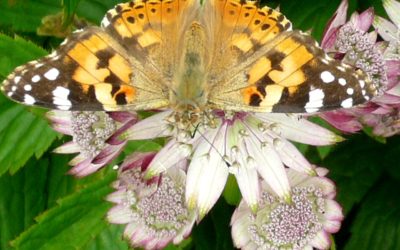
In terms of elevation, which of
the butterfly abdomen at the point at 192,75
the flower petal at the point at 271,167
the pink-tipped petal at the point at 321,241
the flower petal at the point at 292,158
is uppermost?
the butterfly abdomen at the point at 192,75

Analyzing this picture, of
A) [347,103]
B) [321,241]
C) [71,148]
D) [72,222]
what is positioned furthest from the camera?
[72,222]

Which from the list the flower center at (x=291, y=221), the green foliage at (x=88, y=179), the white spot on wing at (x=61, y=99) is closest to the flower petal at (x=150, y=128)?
the white spot on wing at (x=61, y=99)

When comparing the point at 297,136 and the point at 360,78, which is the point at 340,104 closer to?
the point at 360,78

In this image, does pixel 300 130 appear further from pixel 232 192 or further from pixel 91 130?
pixel 91 130

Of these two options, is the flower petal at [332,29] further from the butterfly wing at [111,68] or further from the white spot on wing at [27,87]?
the white spot on wing at [27,87]

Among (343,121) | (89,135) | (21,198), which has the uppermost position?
(343,121)

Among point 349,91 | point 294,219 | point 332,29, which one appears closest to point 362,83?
point 349,91
